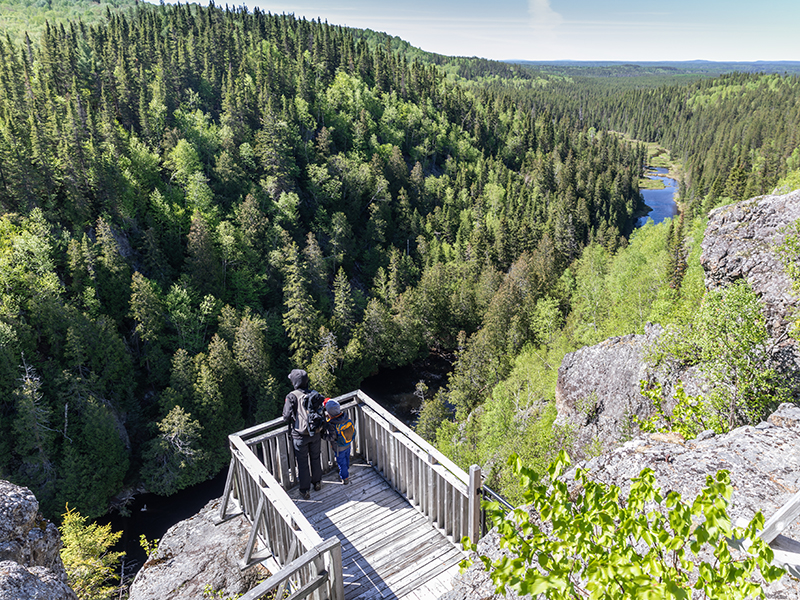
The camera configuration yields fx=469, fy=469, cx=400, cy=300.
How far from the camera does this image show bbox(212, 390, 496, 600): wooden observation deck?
23.9 ft

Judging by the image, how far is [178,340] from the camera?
52.7 meters

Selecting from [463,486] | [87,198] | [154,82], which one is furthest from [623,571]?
[154,82]

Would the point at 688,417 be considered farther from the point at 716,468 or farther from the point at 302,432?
the point at 302,432

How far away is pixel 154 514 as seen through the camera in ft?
142

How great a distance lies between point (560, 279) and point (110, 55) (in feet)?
275

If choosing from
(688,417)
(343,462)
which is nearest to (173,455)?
(343,462)

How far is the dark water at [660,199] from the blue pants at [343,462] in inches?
4837

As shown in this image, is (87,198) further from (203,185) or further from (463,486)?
(463,486)

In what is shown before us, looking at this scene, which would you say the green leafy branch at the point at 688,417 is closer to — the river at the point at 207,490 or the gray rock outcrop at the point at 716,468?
the gray rock outcrop at the point at 716,468

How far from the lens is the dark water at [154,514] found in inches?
1556

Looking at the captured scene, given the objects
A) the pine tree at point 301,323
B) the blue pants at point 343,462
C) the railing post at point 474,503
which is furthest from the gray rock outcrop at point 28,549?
the pine tree at point 301,323

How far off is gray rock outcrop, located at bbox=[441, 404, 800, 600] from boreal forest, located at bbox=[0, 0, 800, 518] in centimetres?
1933

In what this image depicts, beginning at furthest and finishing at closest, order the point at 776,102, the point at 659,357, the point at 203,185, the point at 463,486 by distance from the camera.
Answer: the point at 776,102
the point at 203,185
the point at 659,357
the point at 463,486

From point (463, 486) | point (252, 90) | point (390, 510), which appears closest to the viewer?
point (463, 486)
